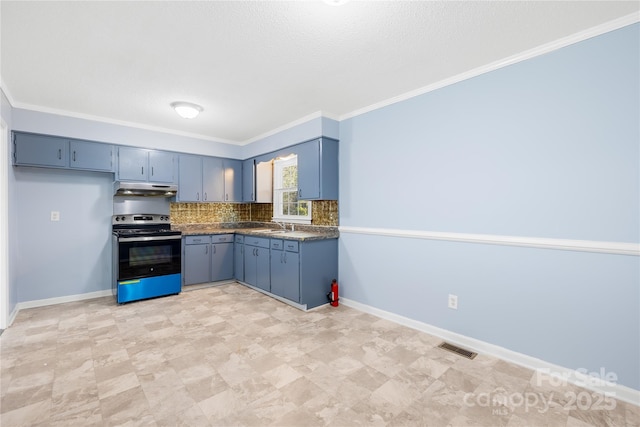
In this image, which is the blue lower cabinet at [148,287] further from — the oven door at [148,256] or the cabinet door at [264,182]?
the cabinet door at [264,182]

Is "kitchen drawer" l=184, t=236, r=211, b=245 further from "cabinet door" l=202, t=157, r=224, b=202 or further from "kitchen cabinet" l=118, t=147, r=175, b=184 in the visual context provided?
"kitchen cabinet" l=118, t=147, r=175, b=184

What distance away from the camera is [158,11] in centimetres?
188

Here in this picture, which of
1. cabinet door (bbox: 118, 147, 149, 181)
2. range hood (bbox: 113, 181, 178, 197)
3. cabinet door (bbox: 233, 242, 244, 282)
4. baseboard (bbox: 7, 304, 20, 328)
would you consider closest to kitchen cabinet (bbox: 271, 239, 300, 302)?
cabinet door (bbox: 233, 242, 244, 282)

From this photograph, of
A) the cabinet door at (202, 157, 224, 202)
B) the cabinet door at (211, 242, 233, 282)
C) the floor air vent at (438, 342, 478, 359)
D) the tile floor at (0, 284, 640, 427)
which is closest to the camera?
the tile floor at (0, 284, 640, 427)

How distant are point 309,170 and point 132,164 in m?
2.58

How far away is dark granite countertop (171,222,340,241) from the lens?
3.88 m

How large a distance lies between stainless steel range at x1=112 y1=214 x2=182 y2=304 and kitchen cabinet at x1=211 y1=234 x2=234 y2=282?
55 cm

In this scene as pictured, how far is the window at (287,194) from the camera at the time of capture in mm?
4703

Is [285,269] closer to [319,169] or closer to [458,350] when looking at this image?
[319,169]

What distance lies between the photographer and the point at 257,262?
14.5ft

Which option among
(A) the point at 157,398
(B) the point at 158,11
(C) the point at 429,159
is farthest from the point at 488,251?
(B) the point at 158,11

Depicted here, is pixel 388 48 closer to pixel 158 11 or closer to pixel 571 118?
pixel 571 118

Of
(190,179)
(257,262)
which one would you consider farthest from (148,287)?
(190,179)

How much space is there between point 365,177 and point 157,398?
112 inches
